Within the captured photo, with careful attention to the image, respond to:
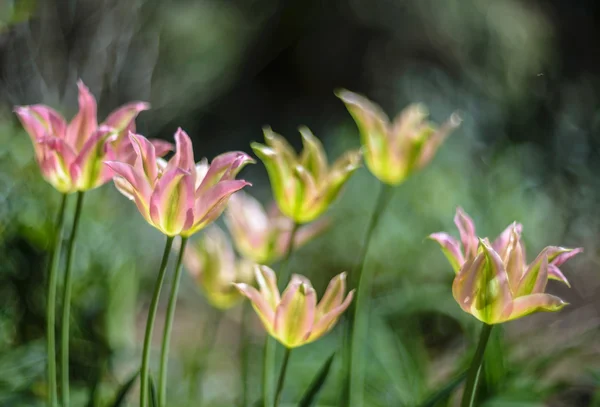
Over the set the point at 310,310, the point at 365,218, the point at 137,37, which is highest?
the point at 137,37

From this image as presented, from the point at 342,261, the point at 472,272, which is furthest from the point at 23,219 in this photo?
the point at 342,261

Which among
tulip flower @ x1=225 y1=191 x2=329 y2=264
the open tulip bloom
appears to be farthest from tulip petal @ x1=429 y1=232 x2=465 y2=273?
tulip flower @ x1=225 y1=191 x2=329 y2=264

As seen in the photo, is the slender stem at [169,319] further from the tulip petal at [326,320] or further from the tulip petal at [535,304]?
the tulip petal at [535,304]

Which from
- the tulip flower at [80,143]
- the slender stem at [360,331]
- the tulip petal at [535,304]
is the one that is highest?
the tulip flower at [80,143]

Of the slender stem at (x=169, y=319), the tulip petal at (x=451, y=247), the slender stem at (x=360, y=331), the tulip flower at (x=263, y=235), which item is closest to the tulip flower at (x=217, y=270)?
the tulip flower at (x=263, y=235)

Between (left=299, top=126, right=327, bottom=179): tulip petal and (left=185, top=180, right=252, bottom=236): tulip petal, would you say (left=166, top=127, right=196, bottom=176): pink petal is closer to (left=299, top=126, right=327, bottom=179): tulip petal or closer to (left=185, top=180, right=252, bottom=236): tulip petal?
(left=185, top=180, right=252, bottom=236): tulip petal

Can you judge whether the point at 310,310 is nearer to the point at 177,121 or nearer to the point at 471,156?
the point at 471,156
